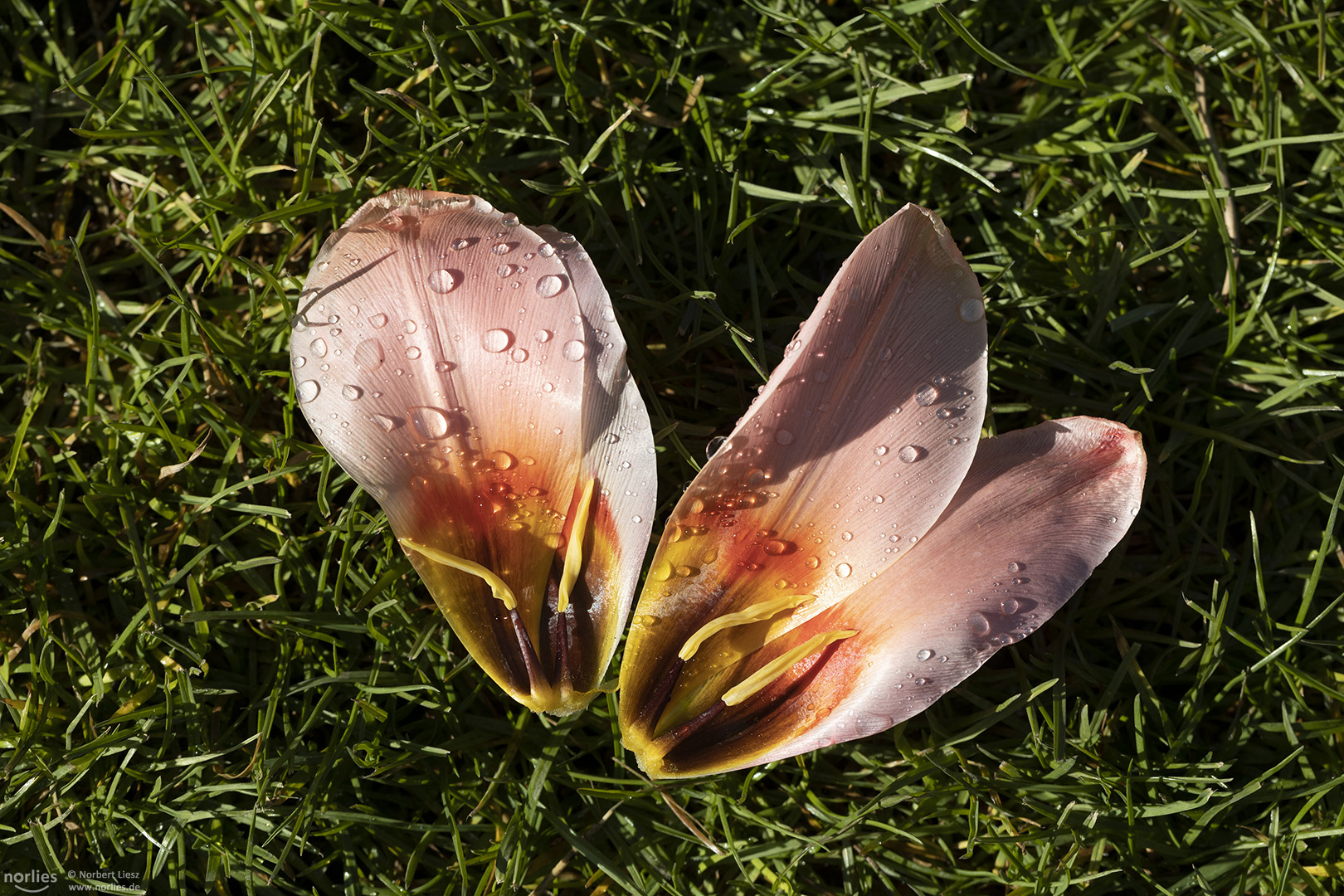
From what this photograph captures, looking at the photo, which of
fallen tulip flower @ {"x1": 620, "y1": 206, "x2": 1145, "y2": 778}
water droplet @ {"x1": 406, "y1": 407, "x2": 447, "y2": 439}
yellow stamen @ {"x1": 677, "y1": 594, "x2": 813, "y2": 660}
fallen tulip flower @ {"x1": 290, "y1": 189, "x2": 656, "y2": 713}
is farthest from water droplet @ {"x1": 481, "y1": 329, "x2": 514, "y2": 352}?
yellow stamen @ {"x1": 677, "y1": 594, "x2": 813, "y2": 660}

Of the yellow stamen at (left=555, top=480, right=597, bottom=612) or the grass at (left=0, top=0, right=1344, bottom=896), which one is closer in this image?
the yellow stamen at (left=555, top=480, right=597, bottom=612)

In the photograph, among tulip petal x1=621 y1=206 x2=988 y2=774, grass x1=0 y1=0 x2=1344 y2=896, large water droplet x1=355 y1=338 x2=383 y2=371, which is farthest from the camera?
grass x1=0 y1=0 x2=1344 y2=896

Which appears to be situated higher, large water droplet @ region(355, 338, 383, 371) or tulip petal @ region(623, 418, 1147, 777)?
large water droplet @ region(355, 338, 383, 371)

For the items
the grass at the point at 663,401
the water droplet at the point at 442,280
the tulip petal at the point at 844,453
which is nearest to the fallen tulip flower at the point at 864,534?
the tulip petal at the point at 844,453

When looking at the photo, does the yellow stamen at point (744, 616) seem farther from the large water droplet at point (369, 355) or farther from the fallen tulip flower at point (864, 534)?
the large water droplet at point (369, 355)

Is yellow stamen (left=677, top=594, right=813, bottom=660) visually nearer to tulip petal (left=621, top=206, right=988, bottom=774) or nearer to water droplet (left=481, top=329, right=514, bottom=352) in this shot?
tulip petal (left=621, top=206, right=988, bottom=774)

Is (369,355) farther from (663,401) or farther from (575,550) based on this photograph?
(663,401)

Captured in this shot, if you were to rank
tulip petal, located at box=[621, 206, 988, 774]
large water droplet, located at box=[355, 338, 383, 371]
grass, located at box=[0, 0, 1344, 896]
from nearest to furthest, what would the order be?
tulip petal, located at box=[621, 206, 988, 774]
large water droplet, located at box=[355, 338, 383, 371]
grass, located at box=[0, 0, 1344, 896]
